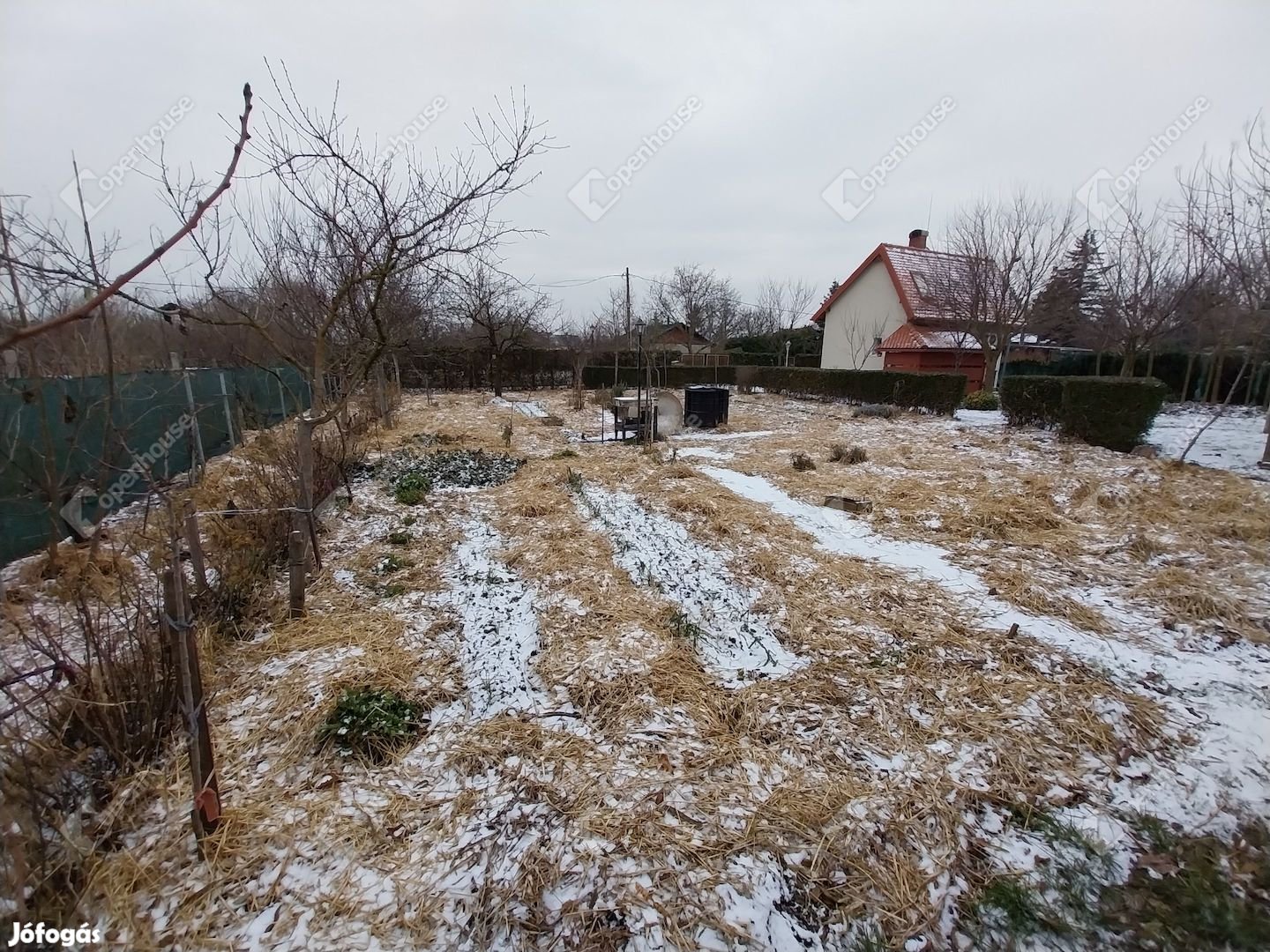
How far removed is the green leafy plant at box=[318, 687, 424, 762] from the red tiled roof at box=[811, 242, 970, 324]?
17.6m

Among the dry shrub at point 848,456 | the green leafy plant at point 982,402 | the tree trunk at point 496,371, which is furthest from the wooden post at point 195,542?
the tree trunk at point 496,371

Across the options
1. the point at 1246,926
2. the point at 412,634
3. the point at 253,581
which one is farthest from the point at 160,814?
the point at 1246,926

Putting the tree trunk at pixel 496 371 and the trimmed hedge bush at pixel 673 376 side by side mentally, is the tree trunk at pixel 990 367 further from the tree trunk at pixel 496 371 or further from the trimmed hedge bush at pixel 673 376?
the tree trunk at pixel 496 371

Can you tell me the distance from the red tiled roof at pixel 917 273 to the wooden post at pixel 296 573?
1738 cm

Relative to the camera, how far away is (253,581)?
11.6 feet

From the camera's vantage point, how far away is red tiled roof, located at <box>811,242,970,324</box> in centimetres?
1611

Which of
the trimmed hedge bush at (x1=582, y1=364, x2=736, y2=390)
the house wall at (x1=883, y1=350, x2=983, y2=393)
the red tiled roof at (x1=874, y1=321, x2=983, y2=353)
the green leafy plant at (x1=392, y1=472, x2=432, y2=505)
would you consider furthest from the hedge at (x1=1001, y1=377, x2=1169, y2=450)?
the trimmed hedge bush at (x1=582, y1=364, x2=736, y2=390)

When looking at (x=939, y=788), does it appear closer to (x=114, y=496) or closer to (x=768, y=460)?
(x=768, y=460)

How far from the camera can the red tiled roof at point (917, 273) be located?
1611 centimetres

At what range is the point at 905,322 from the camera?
1962cm

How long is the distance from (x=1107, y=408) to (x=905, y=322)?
12.2 metres

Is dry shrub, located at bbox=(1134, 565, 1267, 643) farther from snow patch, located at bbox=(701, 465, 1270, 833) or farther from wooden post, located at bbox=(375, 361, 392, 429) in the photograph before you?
wooden post, located at bbox=(375, 361, 392, 429)

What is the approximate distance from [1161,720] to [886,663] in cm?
120

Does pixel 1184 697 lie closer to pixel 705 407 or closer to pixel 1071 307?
pixel 705 407
